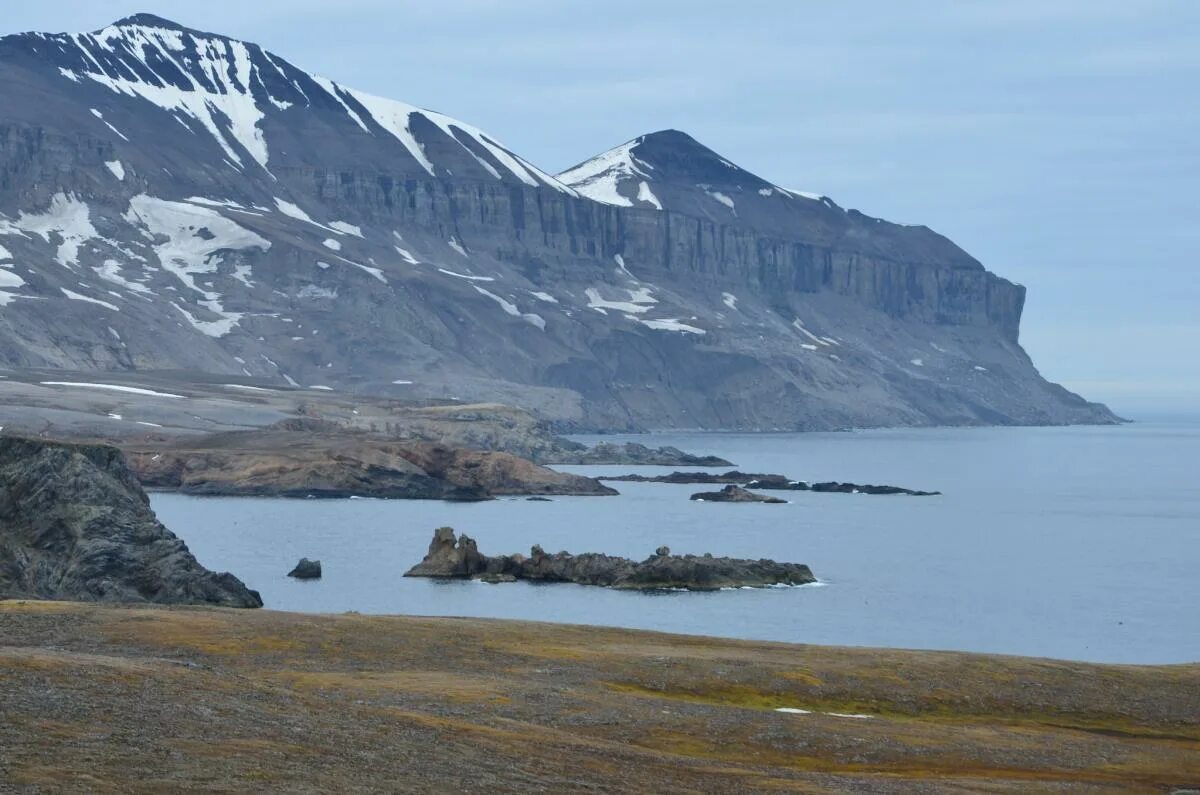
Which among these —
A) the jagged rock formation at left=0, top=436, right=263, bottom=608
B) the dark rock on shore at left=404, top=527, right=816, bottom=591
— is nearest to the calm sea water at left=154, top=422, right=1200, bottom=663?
the dark rock on shore at left=404, top=527, right=816, bottom=591

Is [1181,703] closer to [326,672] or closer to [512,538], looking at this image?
[326,672]

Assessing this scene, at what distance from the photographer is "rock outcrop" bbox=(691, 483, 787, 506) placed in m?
180

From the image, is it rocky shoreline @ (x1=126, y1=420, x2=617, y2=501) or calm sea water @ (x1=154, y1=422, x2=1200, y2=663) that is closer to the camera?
calm sea water @ (x1=154, y1=422, x2=1200, y2=663)

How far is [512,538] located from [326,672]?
300 feet

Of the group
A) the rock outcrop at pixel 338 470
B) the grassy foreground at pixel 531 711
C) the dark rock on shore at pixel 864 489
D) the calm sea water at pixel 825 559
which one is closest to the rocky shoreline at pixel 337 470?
the rock outcrop at pixel 338 470

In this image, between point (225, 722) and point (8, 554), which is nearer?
point (225, 722)

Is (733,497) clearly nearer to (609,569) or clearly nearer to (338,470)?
(338,470)

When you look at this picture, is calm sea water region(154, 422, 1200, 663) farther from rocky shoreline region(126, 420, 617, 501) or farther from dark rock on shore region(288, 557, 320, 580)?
rocky shoreline region(126, 420, 617, 501)

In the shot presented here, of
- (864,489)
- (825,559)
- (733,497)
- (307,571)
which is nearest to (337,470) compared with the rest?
(733,497)

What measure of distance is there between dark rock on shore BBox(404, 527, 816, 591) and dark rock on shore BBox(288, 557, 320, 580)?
5.86m

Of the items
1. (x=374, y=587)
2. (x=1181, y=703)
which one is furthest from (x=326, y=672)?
(x=374, y=587)

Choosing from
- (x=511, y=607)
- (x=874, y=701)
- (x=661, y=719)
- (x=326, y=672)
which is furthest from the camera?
(x=511, y=607)

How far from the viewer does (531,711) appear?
40.3 metres

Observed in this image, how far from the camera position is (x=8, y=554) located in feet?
218
